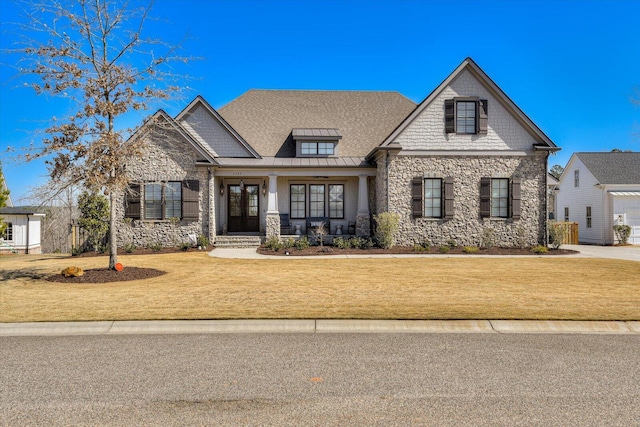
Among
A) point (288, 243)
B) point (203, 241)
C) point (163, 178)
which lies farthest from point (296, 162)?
point (163, 178)

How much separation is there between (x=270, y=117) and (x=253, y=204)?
532cm

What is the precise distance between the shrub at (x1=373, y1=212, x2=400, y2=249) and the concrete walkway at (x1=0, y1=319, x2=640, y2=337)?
11.6m

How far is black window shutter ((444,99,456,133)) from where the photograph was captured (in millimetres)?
19266

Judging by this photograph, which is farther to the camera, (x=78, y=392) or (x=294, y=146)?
(x=294, y=146)

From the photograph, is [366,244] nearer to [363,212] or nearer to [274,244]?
[363,212]

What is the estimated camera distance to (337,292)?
9.55 m

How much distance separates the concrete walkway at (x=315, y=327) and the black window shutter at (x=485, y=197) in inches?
499

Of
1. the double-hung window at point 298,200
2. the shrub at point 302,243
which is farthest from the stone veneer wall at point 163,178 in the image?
the double-hung window at point 298,200

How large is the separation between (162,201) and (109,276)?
8.74 metres

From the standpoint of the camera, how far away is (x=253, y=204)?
874 inches

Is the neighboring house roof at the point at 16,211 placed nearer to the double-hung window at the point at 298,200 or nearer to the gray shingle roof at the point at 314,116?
the gray shingle roof at the point at 314,116

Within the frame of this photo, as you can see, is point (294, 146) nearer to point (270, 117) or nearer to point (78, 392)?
point (270, 117)

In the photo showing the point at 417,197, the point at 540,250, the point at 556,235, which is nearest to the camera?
the point at 540,250

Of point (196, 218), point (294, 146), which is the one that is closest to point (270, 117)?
point (294, 146)
